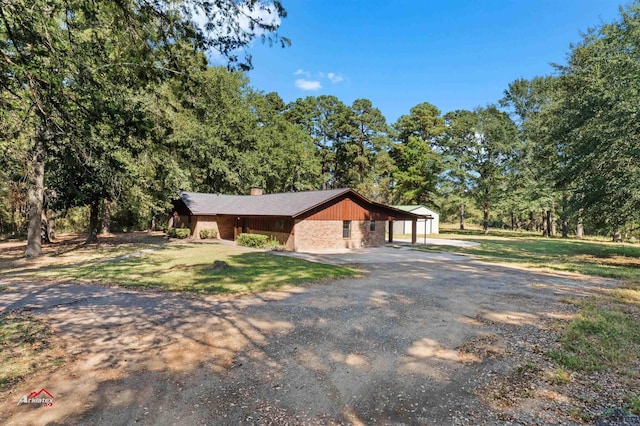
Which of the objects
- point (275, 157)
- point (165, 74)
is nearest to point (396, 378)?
point (165, 74)

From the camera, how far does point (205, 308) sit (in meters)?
8.14

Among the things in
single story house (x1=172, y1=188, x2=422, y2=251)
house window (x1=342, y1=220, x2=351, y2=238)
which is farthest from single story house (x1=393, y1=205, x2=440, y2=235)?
house window (x1=342, y1=220, x2=351, y2=238)

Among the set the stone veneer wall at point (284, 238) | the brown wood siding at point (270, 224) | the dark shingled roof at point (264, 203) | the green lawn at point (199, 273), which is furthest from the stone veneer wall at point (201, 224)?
the green lawn at point (199, 273)

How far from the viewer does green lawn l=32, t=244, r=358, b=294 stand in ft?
35.2

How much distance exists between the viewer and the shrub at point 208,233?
2780cm

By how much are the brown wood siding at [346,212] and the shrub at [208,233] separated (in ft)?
37.1

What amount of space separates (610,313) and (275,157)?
117 ft

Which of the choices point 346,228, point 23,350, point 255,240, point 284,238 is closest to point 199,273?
point 23,350

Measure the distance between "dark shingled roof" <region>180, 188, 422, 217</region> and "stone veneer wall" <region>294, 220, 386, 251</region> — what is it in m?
1.37

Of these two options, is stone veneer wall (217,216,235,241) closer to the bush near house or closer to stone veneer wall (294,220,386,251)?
the bush near house

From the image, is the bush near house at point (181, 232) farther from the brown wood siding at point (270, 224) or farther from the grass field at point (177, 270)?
the grass field at point (177, 270)

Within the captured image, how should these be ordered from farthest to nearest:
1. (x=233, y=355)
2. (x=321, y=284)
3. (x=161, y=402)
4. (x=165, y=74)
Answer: (x=321, y=284)
(x=165, y=74)
(x=233, y=355)
(x=161, y=402)

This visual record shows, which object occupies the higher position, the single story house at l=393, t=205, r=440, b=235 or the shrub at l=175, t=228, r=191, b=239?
the single story house at l=393, t=205, r=440, b=235

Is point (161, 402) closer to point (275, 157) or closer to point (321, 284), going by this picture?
point (321, 284)
